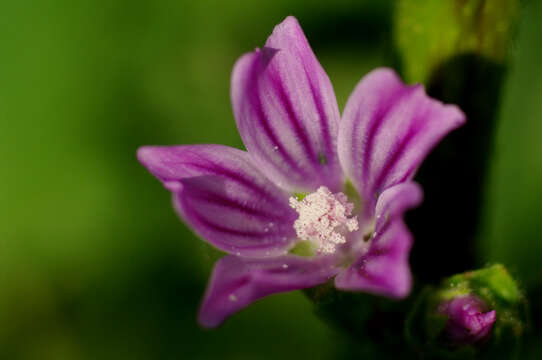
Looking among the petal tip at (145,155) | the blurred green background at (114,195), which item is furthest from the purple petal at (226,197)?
the blurred green background at (114,195)

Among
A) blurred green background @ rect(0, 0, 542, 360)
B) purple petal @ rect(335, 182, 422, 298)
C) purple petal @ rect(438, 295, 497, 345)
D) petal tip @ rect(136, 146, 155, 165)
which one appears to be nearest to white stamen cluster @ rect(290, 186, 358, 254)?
purple petal @ rect(335, 182, 422, 298)

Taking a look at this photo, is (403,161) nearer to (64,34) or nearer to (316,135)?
(316,135)

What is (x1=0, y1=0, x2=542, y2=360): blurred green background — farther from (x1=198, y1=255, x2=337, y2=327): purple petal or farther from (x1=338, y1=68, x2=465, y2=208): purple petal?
(x1=198, y1=255, x2=337, y2=327): purple petal

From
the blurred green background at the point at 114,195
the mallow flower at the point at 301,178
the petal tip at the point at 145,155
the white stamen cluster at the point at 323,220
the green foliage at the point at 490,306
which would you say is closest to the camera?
the mallow flower at the point at 301,178

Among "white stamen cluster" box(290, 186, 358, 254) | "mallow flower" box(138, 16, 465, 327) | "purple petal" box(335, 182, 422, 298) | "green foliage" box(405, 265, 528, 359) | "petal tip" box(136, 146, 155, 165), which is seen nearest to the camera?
"purple petal" box(335, 182, 422, 298)

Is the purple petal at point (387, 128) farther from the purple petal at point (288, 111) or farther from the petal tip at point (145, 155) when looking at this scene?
the petal tip at point (145, 155)

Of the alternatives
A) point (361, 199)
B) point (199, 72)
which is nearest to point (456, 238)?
point (361, 199)
